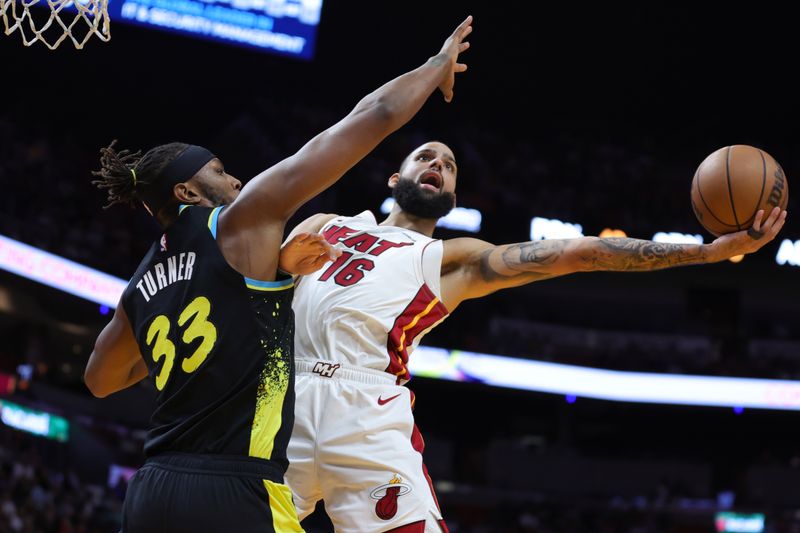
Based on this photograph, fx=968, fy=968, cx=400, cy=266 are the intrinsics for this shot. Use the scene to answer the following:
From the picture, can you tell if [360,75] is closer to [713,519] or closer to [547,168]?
[547,168]

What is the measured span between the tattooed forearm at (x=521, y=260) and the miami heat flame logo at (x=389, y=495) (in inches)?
38.3

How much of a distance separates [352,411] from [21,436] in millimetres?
12067

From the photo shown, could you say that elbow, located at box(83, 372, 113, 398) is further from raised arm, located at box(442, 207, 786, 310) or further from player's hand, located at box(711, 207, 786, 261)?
player's hand, located at box(711, 207, 786, 261)

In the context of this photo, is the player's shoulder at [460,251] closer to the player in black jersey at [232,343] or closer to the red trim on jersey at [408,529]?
the red trim on jersey at [408,529]

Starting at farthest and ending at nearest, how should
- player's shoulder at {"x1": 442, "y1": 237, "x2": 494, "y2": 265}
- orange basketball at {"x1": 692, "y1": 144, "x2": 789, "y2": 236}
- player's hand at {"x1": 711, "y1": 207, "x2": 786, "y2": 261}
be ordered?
player's shoulder at {"x1": 442, "y1": 237, "x2": 494, "y2": 265}, orange basketball at {"x1": 692, "y1": 144, "x2": 789, "y2": 236}, player's hand at {"x1": 711, "y1": 207, "x2": 786, "y2": 261}

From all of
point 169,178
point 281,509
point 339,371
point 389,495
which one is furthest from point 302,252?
point 389,495

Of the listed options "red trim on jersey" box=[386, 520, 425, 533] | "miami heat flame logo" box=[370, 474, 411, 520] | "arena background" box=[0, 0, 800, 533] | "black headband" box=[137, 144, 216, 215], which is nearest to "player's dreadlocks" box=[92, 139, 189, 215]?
"black headband" box=[137, 144, 216, 215]

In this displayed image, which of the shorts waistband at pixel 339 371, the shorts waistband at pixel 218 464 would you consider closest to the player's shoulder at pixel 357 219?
the shorts waistband at pixel 339 371

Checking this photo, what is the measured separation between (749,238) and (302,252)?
1.77m

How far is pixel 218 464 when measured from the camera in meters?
2.64

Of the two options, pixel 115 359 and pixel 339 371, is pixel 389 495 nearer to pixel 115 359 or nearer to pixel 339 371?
pixel 339 371

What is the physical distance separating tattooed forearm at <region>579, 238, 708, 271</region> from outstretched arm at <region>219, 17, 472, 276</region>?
137 centimetres

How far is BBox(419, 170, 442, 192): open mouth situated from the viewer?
446 centimetres

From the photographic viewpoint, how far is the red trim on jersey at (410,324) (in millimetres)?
3980
